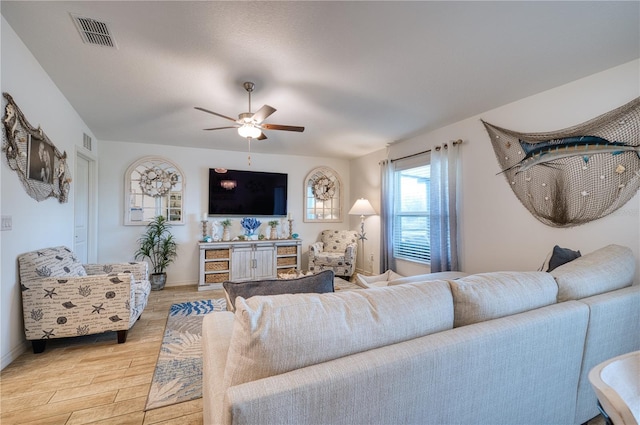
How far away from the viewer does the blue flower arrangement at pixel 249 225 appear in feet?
16.2

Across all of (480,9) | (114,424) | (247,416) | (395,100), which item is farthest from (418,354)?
(395,100)

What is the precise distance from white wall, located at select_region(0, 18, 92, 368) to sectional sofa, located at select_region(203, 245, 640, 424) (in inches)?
76.1

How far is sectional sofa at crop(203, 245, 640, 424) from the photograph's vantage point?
76cm

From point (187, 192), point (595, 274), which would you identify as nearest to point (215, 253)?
point (187, 192)

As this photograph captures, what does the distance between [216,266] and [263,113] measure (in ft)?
9.55

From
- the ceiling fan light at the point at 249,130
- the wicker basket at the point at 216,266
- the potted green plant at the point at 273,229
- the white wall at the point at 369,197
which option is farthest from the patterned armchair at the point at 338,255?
the ceiling fan light at the point at 249,130

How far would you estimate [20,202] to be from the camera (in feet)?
7.04

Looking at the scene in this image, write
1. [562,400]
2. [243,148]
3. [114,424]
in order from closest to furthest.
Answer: [562,400] → [114,424] → [243,148]

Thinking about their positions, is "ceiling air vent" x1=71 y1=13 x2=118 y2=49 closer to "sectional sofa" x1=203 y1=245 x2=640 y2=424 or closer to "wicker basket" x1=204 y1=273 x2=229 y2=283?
"sectional sofa" x1=203 y1=245 x2=640 y2=424

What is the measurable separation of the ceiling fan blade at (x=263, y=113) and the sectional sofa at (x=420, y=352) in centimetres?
181

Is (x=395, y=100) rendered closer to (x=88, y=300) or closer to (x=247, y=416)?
(x=247, y=416)

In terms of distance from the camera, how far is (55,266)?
2455 millimetres

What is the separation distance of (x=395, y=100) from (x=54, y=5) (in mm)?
2713

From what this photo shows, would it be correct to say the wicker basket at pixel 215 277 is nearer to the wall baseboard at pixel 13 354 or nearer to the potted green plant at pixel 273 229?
the potted green plant at pixel 273 229
